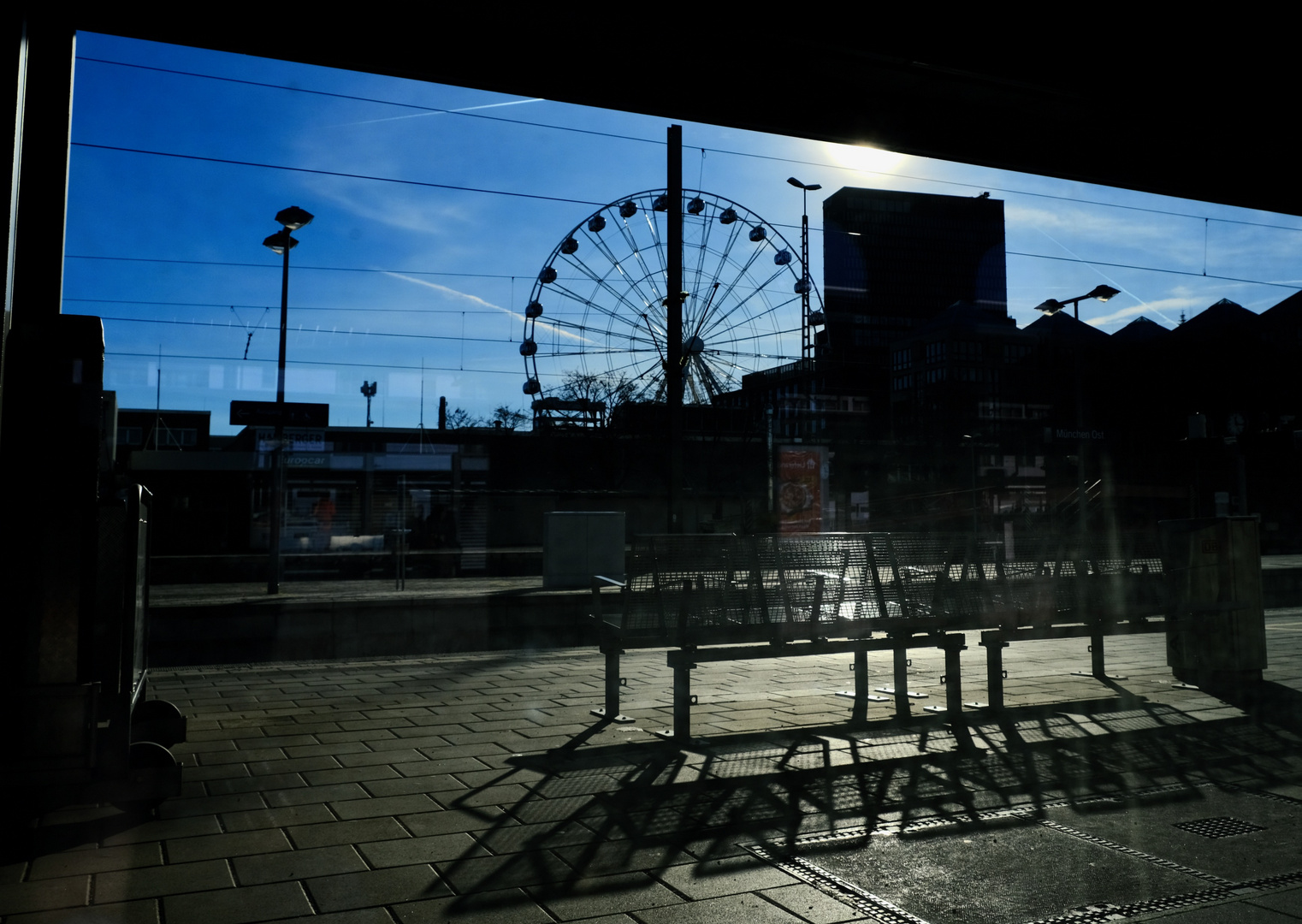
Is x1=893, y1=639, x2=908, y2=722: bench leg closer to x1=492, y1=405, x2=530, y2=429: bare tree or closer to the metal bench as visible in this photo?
the metal bench

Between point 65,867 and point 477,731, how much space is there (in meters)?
2.56

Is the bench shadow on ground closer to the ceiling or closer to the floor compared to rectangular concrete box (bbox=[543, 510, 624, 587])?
closer to the floor

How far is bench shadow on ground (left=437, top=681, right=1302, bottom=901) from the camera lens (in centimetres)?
365

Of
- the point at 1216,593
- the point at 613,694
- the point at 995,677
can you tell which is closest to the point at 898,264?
the point at 1216,593

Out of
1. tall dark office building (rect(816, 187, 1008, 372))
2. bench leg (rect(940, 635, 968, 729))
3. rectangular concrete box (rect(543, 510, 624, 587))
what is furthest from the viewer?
tall dark office building (rect(816, 187, 1008, 372))

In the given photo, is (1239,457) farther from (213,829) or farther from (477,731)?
(213,829)

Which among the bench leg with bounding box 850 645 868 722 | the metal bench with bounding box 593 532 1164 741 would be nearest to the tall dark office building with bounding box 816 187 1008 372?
the metal bench with bounding box 593 532 1164 741

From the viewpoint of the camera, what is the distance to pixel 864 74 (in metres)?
6.02

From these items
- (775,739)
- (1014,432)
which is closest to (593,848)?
(775,739)

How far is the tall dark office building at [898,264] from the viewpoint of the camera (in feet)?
117

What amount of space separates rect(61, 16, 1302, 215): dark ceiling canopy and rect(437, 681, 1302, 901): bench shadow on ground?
Result: 144 inches

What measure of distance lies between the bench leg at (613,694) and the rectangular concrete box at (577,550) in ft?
31.6

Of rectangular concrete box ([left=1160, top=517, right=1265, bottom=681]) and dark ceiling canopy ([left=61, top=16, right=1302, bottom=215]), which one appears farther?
rectangular concrete box ([left=1160, top=517, right=1265, bottom=681])

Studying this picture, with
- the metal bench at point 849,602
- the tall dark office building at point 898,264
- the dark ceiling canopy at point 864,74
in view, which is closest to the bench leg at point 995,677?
the metal bench at point 849,602
